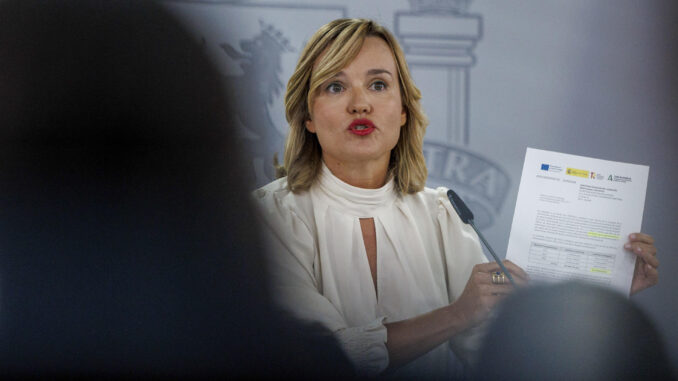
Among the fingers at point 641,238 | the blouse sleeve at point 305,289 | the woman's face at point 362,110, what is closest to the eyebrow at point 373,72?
the woman's face at point 362,110

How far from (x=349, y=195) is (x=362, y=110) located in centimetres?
25

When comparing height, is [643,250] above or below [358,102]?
below

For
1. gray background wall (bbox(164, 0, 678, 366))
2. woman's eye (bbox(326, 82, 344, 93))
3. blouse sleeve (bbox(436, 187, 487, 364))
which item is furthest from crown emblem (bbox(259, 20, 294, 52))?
blouse sleeve (bbox(436, 187, 487, 364))

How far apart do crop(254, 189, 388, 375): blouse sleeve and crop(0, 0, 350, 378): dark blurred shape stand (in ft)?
0.17

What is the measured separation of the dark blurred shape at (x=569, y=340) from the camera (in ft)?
6.94

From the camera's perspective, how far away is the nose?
2.02 metres

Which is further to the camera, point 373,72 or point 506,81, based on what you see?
point 506,81

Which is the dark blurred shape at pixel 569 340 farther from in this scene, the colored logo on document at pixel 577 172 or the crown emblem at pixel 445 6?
the crown emblem at pixel 445 6

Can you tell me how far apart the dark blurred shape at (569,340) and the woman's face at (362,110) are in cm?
63

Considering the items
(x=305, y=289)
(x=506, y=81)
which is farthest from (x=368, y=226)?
(x=506, y=81)

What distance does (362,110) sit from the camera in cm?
203

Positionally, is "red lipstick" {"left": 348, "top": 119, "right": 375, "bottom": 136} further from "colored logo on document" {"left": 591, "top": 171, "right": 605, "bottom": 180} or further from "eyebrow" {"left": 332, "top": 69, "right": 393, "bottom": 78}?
"colored logo on document" {"left": 591, "top": 171, "right": 605, "bottom": 180}

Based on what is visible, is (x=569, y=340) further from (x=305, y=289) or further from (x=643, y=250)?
(x=305, y=289)

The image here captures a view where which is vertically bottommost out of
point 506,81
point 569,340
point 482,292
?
point 569,340
